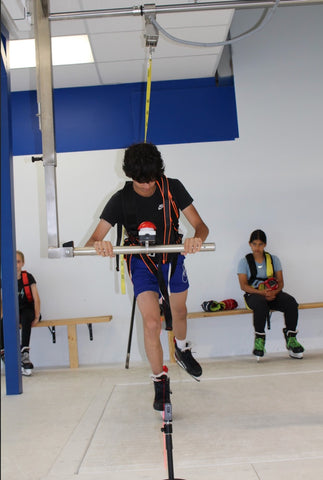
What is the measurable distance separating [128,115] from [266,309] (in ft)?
8.82

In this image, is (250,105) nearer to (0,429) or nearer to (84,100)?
(84,100)

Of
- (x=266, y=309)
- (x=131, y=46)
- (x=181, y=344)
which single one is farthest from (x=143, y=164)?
(x=266, y=309)

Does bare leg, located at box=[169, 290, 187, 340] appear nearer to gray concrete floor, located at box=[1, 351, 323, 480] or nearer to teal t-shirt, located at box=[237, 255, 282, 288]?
gray concrete floor, located at box=[1, 351, 323, 480]

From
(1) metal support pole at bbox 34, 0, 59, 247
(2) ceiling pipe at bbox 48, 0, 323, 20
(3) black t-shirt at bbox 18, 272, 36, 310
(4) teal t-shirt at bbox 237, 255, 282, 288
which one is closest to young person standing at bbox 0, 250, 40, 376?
(3) black t-shirt at bbox 18, 272, 36, 310

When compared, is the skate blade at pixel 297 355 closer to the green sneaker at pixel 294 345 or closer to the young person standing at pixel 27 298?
the green sneaker at pixel 294 345

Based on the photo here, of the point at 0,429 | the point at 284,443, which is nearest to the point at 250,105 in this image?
the point at 284,443

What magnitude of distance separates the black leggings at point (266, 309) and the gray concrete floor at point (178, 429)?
711 millimetres

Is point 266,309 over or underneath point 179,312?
underneath

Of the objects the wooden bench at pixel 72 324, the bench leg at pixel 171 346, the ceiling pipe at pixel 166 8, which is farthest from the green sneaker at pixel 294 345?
the ceiling pipe at pixel 166 8

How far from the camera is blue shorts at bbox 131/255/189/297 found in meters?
2.82

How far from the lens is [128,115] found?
5484 millimetres

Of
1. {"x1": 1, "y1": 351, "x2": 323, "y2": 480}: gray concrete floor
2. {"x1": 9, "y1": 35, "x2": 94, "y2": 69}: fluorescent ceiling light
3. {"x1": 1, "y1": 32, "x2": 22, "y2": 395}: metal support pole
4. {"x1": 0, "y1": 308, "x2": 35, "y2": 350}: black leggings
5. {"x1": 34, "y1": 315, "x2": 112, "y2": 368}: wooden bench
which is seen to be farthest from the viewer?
{"x1": 34, "y1": 315, "x2": 112, "y2": 368}: wooden bench

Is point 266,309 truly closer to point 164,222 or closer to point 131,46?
point 164,222

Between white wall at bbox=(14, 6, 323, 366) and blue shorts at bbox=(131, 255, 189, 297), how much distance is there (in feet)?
7.80
